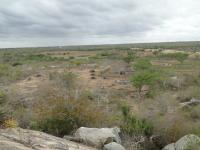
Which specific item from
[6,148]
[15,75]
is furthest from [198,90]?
[15,75]

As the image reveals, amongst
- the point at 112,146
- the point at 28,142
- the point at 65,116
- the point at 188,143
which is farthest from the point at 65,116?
the point at 188,143

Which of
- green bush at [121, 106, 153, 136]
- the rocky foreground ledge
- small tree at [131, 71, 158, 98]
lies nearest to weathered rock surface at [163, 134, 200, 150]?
the rocky foreground ledge

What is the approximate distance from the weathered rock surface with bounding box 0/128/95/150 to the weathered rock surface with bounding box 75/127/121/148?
2.41 ft

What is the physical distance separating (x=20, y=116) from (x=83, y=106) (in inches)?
108

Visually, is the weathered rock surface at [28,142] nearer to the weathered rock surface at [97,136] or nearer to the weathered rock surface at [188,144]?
the weathered rock surface at [97,136]

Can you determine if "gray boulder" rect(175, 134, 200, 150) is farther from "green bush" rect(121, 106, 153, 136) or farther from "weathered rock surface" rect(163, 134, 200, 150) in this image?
"green bush" rect(121, 106, 153, 136)

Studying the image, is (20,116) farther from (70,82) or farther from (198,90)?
(70,82)

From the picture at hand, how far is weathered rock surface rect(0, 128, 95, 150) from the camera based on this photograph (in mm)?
7031

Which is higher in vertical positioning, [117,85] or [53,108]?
[53,108]

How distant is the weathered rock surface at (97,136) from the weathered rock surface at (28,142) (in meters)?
0.74

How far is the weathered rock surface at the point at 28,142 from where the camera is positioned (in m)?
7.03

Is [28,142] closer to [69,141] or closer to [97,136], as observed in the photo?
[69,141]

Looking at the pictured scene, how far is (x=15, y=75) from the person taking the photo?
43062 mm

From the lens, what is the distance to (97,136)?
982 centimetres
